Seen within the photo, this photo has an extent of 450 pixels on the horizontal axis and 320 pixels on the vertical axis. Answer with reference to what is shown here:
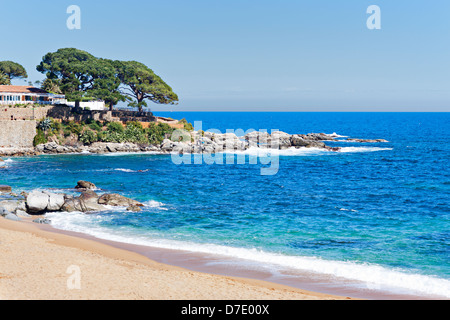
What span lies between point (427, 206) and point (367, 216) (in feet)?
23.4

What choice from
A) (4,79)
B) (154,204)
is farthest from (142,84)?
(154,204)

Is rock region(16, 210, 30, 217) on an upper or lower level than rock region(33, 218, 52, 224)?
upper

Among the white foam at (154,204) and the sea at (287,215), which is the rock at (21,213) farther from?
the white foam at (154,204)

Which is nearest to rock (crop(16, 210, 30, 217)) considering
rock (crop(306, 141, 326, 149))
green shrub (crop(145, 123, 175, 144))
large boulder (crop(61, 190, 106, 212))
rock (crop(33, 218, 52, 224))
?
rock (crop(33, 218, 52, 224))

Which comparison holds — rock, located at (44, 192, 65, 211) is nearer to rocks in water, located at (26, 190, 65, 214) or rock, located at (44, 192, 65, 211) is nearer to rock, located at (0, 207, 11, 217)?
rocks in water, located at (26, 190, 65, 214)

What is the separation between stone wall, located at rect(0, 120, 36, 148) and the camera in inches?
2699

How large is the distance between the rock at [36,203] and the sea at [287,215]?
1.22m

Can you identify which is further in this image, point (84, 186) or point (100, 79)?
point (100, 79)

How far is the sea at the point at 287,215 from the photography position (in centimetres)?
2175

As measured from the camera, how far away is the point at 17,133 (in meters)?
69.4

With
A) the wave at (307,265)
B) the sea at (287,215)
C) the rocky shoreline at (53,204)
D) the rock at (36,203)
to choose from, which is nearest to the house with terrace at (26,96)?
the sea at (287,215)

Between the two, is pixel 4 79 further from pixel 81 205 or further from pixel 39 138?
pixel 81 205

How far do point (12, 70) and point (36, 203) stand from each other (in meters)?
76.2

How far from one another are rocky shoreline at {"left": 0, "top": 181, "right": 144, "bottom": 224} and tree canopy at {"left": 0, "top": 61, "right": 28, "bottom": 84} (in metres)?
69.8
